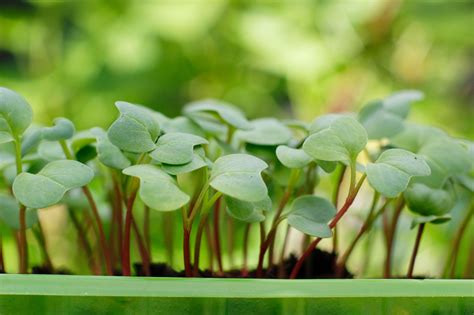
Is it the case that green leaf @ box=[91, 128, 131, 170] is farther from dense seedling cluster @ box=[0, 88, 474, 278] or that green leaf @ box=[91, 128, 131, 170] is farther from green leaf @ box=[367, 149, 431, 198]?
green leaf @ box=[367, 149, 431, 198]

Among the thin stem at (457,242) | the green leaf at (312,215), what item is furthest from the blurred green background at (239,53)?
the green leaf at (312,215)

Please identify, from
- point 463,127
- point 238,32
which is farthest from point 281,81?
point 463,127

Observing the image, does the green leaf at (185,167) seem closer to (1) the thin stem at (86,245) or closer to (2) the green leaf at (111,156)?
(2) the green leaf at (111,156)

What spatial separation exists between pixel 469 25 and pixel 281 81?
0.62m

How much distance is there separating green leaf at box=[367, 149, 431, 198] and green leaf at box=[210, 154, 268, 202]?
0.07 meters

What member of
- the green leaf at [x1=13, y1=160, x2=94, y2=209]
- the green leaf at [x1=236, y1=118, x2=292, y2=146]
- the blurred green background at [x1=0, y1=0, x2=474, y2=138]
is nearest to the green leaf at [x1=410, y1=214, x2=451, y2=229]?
the green leaf at [x1=236, y1=118, x2=292, y2=146]

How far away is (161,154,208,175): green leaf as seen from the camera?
0.36 m

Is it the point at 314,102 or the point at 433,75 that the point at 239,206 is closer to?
the point at 314,102

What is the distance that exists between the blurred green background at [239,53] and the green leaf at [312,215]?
1.19 meters

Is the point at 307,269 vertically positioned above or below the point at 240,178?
below

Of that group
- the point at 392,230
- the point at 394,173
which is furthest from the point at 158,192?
the point at 392,230

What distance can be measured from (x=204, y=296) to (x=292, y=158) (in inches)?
4.5

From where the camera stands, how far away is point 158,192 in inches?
13.1

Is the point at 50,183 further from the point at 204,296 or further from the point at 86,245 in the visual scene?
the point at 86,245
